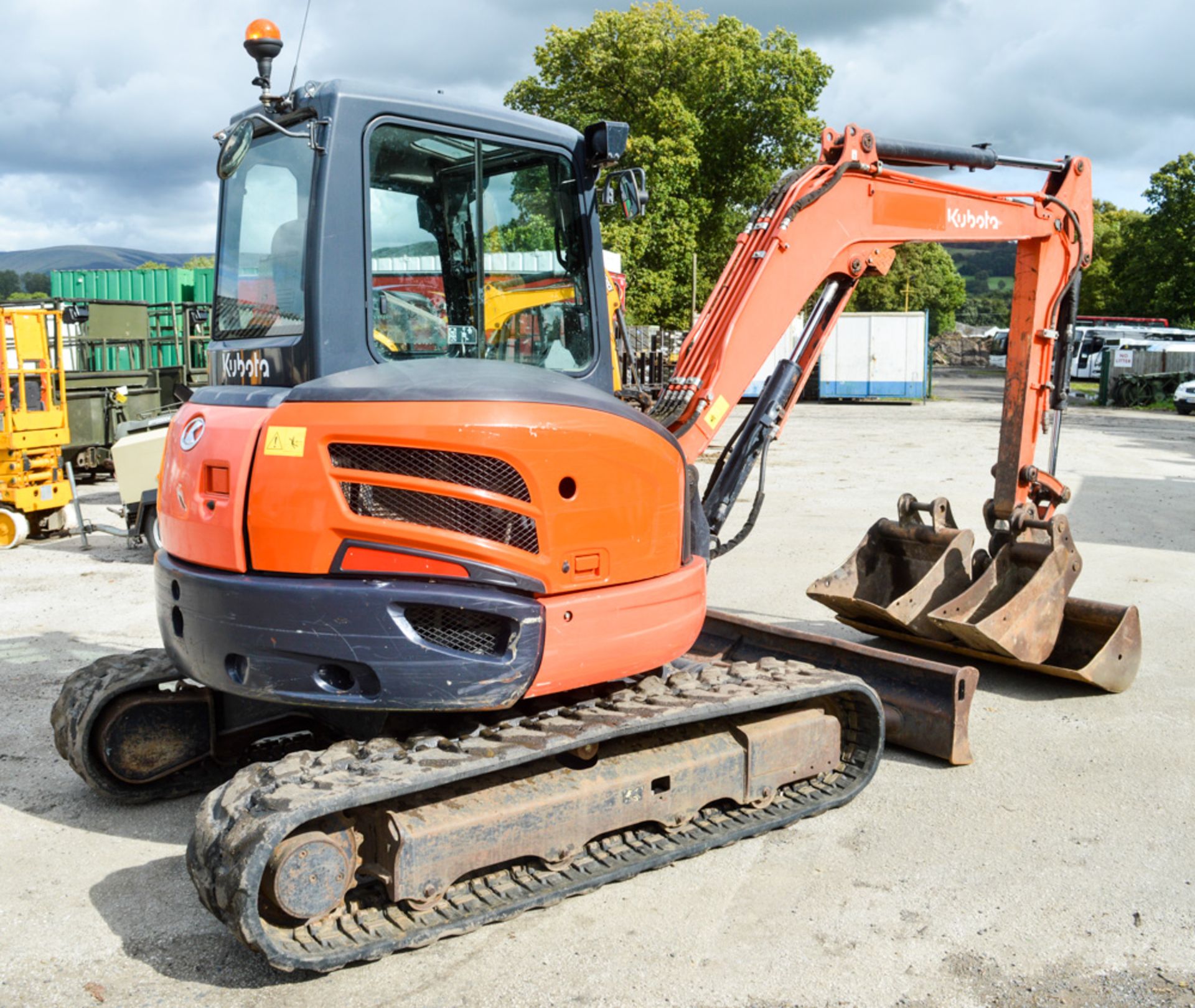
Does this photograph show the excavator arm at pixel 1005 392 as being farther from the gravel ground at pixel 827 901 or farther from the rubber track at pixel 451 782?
the rubber track at pixel 451 782

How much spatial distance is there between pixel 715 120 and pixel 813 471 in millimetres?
26479

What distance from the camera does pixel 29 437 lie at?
11531 millimetres

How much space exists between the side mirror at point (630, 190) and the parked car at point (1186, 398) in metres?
29.2

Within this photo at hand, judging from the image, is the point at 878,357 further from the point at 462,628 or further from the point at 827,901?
the point at 462,628

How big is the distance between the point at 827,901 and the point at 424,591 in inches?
74.0

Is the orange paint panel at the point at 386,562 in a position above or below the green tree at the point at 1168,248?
below

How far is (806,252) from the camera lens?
19.4 ft

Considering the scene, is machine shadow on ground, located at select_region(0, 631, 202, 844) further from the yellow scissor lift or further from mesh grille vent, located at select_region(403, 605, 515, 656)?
the yellow scissor lift

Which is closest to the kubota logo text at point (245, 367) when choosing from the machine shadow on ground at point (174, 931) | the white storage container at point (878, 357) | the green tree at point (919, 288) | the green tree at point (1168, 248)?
the machine shadow on ground at point (174, 931)

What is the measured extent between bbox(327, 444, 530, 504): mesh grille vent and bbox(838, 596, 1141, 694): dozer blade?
3.81m

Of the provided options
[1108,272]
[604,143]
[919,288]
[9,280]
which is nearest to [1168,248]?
[1108,272]

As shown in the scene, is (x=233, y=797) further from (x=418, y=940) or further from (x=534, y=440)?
(x=534, y=440)

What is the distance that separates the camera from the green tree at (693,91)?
3866cm

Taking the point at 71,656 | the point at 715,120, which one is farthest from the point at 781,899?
the point at 715,120
